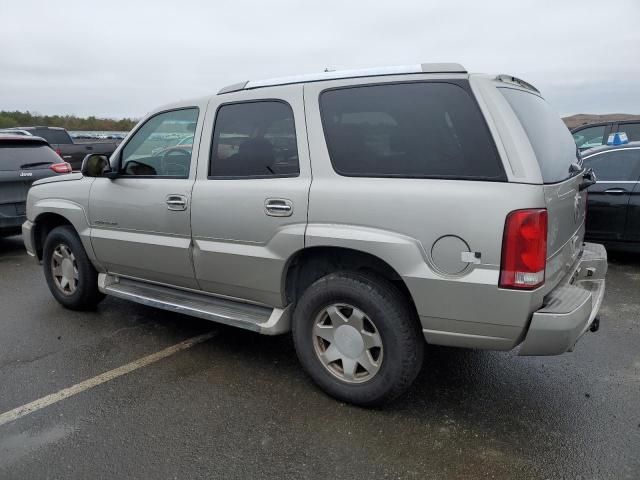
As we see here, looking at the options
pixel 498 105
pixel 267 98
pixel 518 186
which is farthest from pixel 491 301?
pixel 267 98

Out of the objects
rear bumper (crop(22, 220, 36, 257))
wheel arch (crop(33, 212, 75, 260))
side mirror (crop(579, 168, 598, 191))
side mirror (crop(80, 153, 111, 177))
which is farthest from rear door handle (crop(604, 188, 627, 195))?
rear bumper (crop(22, 220, 36, 257))

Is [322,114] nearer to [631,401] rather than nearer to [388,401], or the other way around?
[388,401]

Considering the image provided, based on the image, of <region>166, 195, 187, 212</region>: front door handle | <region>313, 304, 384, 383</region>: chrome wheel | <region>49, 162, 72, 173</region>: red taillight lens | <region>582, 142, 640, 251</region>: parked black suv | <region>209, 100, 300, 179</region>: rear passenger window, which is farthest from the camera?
<region>49, 162, 72, 173</region>: red taillight lens

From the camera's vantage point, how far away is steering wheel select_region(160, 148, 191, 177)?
3.76 m

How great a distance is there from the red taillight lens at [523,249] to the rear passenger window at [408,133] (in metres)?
0.24

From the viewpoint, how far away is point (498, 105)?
2.66 meters

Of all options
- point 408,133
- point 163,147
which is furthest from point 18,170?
point 408,133

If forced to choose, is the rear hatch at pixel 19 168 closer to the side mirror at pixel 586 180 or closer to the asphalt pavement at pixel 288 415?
the asphalt pavement at pixel 288 415

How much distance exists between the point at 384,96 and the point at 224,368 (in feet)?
7.03

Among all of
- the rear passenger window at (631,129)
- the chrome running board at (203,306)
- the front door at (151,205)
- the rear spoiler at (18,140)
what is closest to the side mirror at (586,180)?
the chrome running board at (203,306)

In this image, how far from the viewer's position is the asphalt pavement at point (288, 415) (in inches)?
102

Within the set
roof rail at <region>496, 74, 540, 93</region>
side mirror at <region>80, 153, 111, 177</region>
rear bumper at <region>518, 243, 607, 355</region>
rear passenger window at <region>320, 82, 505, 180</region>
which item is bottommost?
rear bumper at <region>518, 243, 607, 355</region>

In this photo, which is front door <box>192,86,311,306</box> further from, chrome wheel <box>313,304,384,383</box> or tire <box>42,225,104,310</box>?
tire <box>42,225,104,310</box>

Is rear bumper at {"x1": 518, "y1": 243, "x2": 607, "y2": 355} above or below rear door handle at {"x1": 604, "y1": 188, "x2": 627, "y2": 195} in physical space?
below
